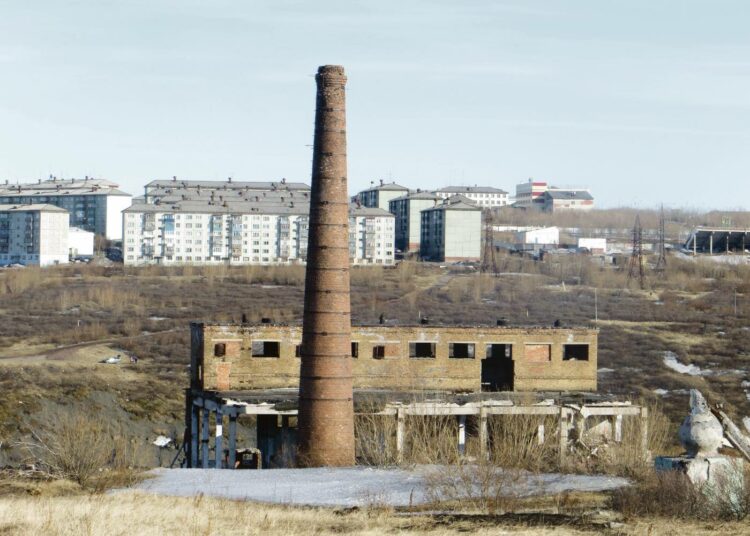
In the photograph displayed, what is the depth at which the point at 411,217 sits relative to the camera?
14562 cm

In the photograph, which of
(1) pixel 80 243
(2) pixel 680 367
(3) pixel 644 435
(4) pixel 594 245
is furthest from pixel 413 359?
(4) pixel 594 245

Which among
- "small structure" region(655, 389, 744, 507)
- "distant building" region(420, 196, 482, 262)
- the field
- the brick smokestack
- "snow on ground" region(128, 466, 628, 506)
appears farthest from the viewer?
"distant building" region(420, 196, 482, 262)

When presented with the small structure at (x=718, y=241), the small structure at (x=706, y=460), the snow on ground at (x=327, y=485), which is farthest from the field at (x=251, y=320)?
the small structure at (x=718, y=241)

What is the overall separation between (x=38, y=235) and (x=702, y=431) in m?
114

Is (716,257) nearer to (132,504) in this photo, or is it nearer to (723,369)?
(723,369)

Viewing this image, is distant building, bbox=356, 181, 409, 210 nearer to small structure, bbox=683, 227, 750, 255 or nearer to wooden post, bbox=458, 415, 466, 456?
small structure, bbox=683, 227, 750, 255

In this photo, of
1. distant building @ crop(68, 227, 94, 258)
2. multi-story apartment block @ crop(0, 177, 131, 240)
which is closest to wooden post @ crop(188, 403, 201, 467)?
distant building @ crop(68, 227, 94, 258)

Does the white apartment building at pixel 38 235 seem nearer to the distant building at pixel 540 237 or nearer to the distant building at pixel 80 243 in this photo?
the distant building at pixel 80 243

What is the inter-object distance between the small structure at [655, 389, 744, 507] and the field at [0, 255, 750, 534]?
3.26ft

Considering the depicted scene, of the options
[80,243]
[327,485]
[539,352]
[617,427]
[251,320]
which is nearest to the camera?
[327,485]

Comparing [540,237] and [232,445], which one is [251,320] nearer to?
[232,445]

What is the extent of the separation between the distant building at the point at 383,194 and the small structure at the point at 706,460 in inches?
5298

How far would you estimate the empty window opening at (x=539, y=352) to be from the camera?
1711 inches

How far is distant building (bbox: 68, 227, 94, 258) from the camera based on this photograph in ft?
440
